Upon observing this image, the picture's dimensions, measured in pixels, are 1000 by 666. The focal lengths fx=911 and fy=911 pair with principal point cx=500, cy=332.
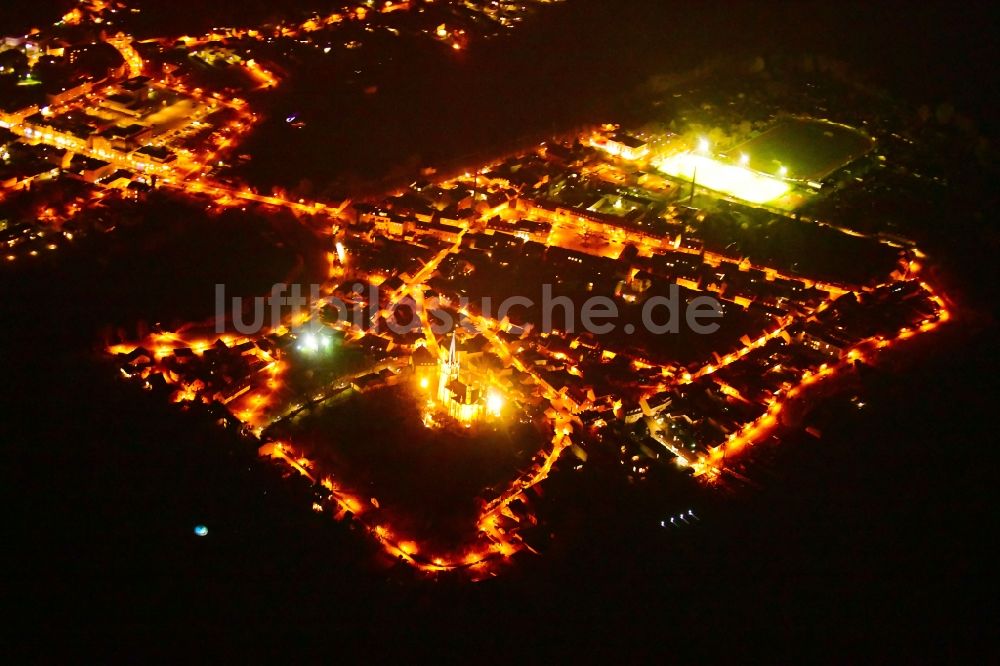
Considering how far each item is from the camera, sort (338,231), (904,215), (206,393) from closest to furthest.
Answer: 1. (206,393)
2. (338,231)
3. (904,215)

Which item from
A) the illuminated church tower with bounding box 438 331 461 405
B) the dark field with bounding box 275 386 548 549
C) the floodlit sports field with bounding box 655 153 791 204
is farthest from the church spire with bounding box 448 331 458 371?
the floodlit sports field with bounding box 655 153 791 204

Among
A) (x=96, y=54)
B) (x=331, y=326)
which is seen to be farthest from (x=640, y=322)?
(x=96, y=54)

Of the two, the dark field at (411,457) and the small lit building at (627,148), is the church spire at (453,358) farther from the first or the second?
the small lit building at (627,148)

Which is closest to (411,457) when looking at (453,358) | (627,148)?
(453,358)

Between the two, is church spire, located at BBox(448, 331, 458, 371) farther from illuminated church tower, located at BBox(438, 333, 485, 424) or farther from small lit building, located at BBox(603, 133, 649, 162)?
small lit building, located at BBox(603, 133, 649, 162)

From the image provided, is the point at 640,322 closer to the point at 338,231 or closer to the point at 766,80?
the point at 338,231

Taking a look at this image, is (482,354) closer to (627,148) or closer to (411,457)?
(411,457)
